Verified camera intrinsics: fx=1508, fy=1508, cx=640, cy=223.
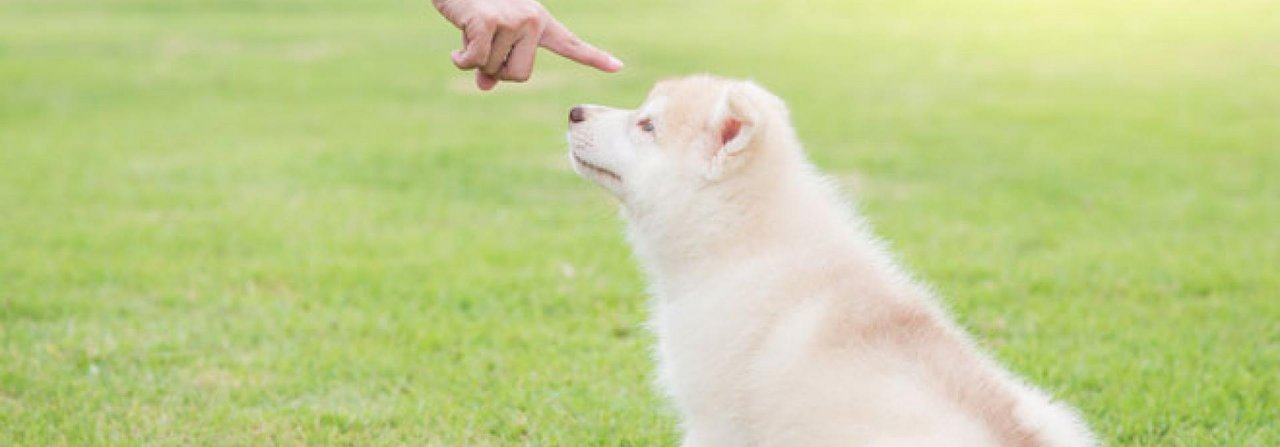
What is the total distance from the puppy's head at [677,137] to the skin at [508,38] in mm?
369

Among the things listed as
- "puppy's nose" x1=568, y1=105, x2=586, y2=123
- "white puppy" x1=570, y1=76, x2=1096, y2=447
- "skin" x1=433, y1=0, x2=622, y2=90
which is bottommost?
"white puppy" x1=570, y1=76, x2=1096, y2=447

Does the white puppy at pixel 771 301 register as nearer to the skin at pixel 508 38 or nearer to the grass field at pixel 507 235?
the skin at pixel 508 38

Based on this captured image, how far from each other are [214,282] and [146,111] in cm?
644

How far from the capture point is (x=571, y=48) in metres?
4.24

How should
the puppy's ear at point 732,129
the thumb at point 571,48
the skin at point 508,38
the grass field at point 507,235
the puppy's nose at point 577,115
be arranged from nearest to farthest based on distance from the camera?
1. the puppy's ear at point 732,129
2. the puppy's nose at point 577,115
3. the skin at point 508,38
4. the thumb at point 571,48
5. the grass field at point 507,235

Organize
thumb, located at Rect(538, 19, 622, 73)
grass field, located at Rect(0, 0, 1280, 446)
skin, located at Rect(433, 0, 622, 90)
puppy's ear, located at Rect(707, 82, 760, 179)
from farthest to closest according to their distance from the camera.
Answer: grass field, located at Rect(0, 0, 1280, 446) < thumb, located at Rect(538, 19, 622, 73) < skin, located at Rect(433, 0, 622, 90) < puppy's ear, located at Rect(707, 82, 760, 179)

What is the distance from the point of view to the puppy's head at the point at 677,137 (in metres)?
3.66

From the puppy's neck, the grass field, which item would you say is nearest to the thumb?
the puppy's neck

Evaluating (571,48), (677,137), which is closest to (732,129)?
(677,137)

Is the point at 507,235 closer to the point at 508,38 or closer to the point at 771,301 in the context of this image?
the point at 508,38

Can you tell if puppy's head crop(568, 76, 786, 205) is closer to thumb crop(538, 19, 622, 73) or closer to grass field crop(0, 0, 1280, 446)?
thumb crop(538, 19, 622, 73)

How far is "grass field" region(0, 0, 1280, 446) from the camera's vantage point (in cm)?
500

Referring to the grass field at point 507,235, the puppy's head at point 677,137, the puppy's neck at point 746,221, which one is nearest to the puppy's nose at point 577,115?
the puppy's head at point 677,137

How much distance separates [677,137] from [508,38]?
0.67 m
